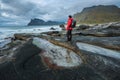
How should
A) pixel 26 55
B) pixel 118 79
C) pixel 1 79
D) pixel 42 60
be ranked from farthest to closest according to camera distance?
pixel 26 55 → pixel 42 60 → pixel 118 79 → pixel 1 79

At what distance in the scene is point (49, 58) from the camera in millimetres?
10922

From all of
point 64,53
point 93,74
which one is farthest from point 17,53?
point 93,74

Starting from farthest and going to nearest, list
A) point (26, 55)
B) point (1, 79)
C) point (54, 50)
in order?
point (54, 50) → point (26, 55) → point (1, 79)

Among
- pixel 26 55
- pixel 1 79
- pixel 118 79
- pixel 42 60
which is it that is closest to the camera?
pixel 1 79

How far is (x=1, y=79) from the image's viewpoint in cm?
937

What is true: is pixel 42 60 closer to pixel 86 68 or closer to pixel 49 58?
pixel 49 58

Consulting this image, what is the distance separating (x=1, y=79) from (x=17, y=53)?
270 centimetres

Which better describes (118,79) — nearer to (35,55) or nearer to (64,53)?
(64,53)

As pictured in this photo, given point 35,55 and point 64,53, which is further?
point 64,53

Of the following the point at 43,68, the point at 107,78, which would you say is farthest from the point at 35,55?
the point at 107,78

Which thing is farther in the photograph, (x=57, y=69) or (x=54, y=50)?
(x=54, y=50)

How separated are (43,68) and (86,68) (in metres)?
2.43

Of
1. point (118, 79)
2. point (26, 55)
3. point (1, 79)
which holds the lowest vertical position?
point (118, 79)

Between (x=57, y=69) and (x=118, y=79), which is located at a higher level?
(x=57, y=69)
